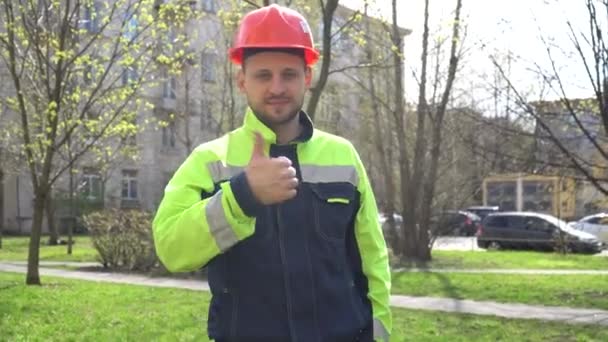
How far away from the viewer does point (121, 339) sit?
7723 mm

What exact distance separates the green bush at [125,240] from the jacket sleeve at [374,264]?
15.2m

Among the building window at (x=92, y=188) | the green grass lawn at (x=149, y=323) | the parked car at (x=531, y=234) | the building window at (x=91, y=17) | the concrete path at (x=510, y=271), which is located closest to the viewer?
the green grass lawn at (x=149, y=323)

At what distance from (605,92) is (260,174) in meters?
10.2

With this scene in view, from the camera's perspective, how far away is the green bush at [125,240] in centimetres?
1764

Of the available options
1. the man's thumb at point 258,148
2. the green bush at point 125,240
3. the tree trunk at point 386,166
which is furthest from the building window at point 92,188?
the man's thumb at point 258,148

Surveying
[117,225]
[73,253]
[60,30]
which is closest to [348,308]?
[60,30]

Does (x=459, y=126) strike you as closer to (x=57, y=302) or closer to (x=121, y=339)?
(x=57, y=302)

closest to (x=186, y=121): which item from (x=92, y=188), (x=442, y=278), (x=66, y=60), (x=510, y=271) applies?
(x=92, y=188)

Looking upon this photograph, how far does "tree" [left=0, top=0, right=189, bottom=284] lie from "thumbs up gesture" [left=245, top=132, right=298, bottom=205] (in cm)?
1080

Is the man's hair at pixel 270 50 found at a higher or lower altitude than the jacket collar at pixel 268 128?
higher

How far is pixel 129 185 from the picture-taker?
1874 inches

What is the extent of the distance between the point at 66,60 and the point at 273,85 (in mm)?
11184

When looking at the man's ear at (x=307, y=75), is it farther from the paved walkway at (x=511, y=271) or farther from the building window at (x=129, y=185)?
A: the building window at (x=129, y=185)

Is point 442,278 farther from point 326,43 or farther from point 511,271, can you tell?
point 326,43
